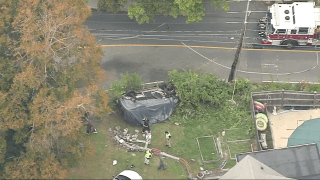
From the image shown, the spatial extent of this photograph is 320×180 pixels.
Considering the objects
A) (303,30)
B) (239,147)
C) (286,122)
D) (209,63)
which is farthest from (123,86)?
(303,30)

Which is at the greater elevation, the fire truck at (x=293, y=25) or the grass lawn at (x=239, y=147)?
the fire truck at (x=293, y=25)

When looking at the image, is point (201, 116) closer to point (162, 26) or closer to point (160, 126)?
point (160, 126)

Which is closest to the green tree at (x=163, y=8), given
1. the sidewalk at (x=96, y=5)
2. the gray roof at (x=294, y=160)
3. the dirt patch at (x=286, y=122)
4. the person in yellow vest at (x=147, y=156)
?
the sidewalk at (x=96, y=5)

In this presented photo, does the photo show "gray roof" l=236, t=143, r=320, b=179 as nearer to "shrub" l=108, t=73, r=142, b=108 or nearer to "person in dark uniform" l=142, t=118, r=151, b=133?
"person in dark uniform" l=142, t=118, r=151, b=133

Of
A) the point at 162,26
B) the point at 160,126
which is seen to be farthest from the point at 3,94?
the point at 162,26

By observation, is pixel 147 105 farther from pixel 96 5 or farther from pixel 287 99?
pixel 96 5

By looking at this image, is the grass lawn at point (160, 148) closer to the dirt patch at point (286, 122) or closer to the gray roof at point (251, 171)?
the dirt patch at point (286, 122)
